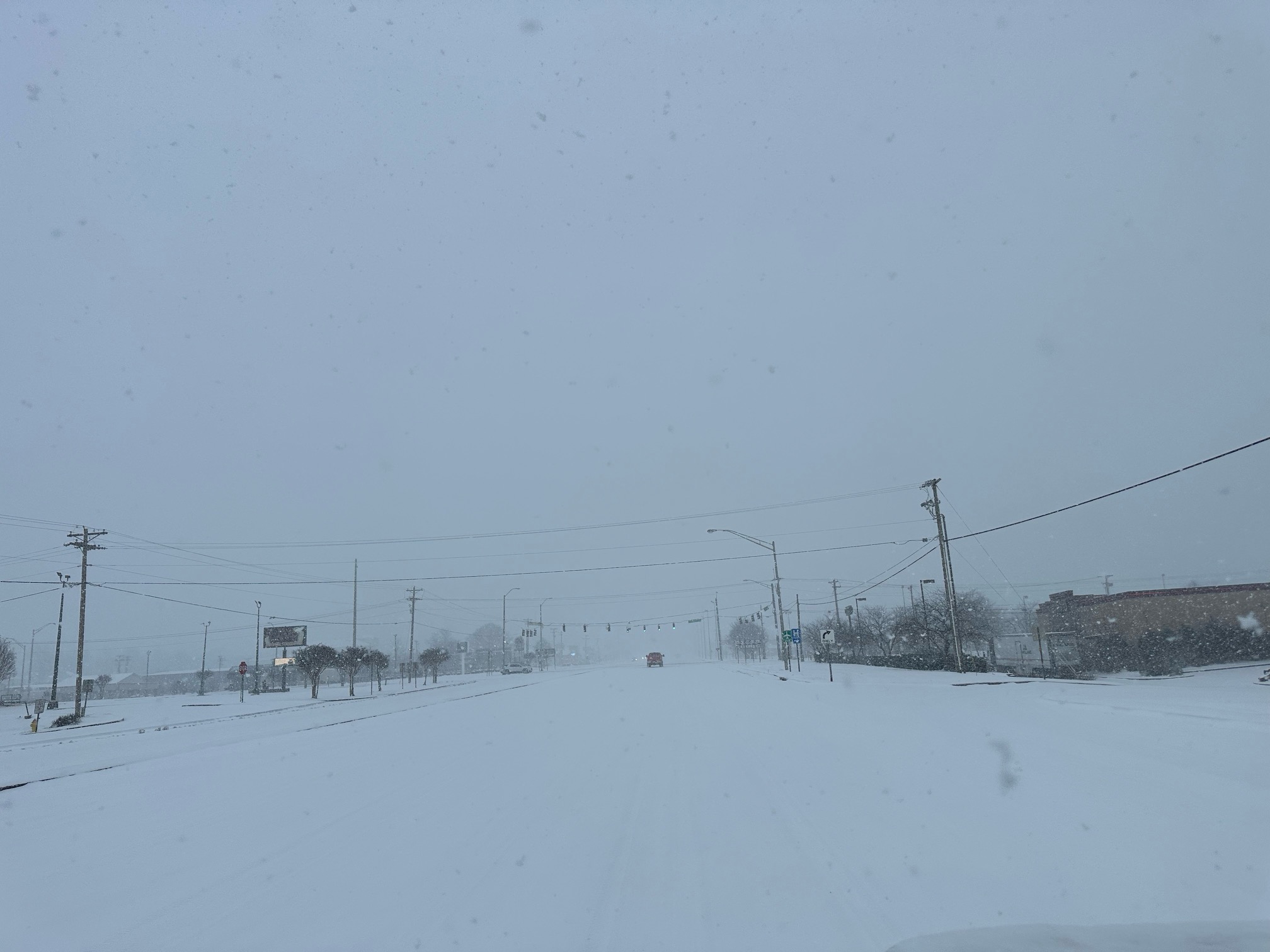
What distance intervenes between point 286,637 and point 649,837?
79362 millimetres

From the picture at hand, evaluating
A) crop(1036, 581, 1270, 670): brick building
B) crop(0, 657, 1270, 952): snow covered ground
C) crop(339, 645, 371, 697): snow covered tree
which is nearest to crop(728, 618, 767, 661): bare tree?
crop(1036, 581, 1270, 670): brick building

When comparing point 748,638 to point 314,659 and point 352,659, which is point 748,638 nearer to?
point 352,659

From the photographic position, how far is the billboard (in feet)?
250

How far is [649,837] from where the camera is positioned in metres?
7.89

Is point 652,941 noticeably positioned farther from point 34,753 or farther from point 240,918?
point 34,753

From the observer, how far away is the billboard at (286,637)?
7612 cm

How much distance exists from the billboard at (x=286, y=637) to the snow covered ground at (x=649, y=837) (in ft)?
205

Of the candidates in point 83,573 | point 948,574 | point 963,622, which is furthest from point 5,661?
point 963,622

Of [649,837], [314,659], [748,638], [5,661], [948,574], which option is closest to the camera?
[649,837]

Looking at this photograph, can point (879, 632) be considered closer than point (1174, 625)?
No

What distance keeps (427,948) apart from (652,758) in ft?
29.0

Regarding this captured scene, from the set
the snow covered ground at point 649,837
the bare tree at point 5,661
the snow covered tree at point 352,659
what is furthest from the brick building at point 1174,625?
the bare tree at point 5,661

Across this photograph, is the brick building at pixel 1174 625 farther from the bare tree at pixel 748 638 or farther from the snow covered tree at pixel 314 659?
the bare tree at pixel 748 638

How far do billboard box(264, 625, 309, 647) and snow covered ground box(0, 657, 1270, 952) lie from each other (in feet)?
205
